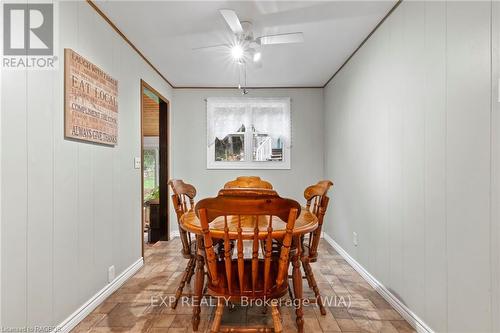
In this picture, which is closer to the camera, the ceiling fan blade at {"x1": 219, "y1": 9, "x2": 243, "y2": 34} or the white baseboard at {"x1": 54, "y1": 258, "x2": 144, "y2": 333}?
the white baseboard at {"x1": 54, "y1": 258, "x2": 144, "y2": 333}

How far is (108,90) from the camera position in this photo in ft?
7.77

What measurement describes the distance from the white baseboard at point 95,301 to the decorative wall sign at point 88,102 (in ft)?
4.26

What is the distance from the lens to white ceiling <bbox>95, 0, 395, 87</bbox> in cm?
219

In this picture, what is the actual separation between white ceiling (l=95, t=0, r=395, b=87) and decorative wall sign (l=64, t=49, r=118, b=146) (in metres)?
0.60

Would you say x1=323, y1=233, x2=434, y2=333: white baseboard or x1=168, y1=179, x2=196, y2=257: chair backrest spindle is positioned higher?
x1=168, y1=179, x2=196, y2=257: chair backrest spindle

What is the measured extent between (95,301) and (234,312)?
3.78 feet

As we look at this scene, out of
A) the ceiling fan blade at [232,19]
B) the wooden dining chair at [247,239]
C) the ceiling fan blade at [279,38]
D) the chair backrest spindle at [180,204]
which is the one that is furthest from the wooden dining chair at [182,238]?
the ceiling fan blade at [279,38]

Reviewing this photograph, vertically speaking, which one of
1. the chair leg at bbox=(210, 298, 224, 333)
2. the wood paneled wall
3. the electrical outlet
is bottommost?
the electrical outlet

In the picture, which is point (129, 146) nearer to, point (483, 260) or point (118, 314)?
point (118, 314)

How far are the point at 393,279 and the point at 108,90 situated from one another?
9.88ft

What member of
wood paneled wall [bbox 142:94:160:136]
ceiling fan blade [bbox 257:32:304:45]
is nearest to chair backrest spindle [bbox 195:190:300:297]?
ceiling fan blade [bbox 257:32:304:45]

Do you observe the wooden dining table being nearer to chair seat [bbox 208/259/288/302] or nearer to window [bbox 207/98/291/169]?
chair seat [bbox 208/259/288/302]

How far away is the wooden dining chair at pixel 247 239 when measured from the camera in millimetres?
1291

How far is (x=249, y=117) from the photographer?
446cm
